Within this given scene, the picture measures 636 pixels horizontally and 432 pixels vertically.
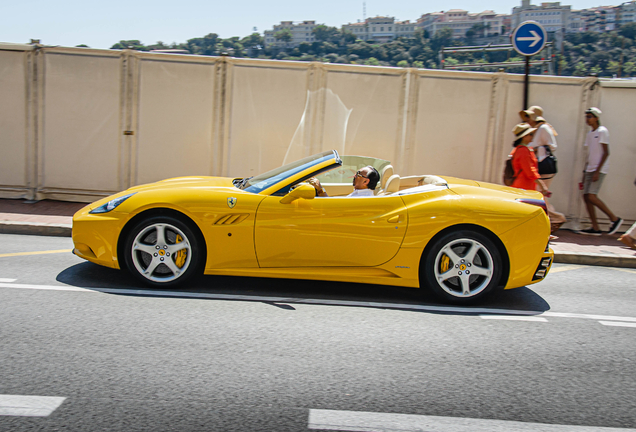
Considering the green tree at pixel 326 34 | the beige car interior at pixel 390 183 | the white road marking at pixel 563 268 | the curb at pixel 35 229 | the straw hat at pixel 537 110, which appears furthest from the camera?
the green tree at pixel 326 34

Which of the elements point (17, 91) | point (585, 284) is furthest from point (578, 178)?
point (17, 91)

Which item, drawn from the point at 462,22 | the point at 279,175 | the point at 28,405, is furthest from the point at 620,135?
the point at 462,22

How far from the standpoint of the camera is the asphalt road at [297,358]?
2736 mm

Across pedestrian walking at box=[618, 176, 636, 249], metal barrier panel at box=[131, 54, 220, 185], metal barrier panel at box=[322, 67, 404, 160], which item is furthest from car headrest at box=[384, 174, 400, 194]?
metal barrier panel at box=[131, 54, 220, 185]

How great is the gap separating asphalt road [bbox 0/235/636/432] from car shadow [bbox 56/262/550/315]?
0.03 metres

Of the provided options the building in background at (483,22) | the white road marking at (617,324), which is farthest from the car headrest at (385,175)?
the building in background at (483,22)

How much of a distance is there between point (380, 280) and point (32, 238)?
15.6 feet

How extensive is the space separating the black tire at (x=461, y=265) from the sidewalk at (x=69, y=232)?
9.75 feet

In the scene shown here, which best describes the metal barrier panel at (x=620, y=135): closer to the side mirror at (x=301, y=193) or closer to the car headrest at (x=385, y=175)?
the car headrest at (x=385, y=175)

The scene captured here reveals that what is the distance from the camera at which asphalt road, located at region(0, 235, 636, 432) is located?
108 inches

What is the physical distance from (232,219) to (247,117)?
16.2 feet

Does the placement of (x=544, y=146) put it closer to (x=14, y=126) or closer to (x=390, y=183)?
(x=390, y=183)

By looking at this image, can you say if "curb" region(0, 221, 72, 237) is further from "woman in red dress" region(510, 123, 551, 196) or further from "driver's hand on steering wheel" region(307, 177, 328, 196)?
"woman in red dress" region(510, 123, 551, 196)

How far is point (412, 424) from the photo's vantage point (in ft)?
8.87
